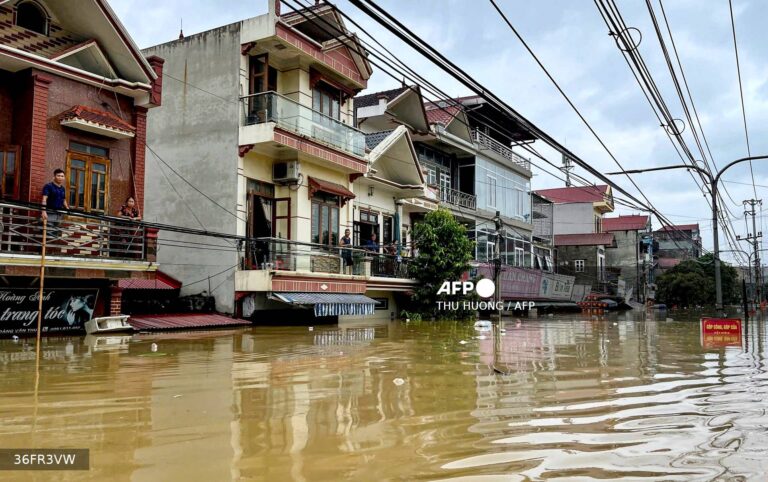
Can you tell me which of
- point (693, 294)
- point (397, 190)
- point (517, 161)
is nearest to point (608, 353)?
point (397, 190)

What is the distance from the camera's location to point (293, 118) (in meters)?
19.6

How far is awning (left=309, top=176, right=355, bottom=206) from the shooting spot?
68.8 feet

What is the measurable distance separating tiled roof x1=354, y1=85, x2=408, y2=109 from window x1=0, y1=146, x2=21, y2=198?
16.2 metres

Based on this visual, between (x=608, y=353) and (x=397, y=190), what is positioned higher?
(x=397, y=190)

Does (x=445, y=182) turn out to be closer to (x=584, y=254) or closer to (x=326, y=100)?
(x=326, y=100)

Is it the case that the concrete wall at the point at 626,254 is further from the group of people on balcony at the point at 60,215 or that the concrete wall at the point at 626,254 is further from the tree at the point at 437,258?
the group of people on balcony at the point at 60,215

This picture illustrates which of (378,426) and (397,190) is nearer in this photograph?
(378,426)

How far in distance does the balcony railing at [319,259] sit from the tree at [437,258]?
791 millimetres

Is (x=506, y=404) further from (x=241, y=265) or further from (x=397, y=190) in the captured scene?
(x=397, y=190)

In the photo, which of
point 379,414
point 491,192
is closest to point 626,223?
point 491,192

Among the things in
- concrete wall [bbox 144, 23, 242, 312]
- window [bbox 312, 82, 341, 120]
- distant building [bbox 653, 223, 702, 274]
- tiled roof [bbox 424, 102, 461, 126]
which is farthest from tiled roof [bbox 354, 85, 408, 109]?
distant building [bbox 653, 223, 702, 274]

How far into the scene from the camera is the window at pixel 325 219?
21634 mm

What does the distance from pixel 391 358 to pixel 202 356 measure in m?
3.63

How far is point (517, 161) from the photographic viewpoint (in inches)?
1469
